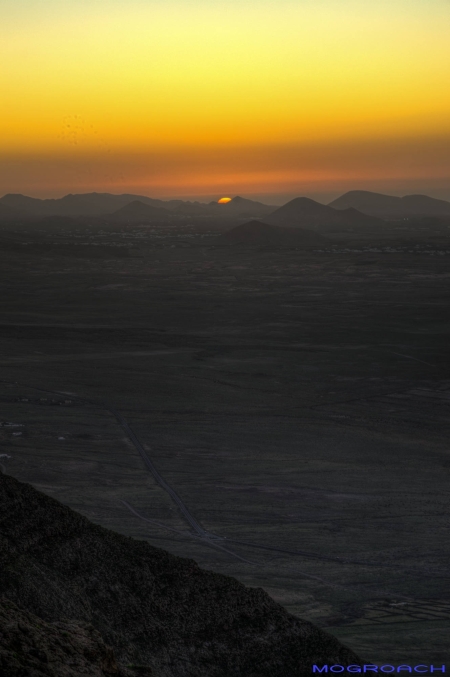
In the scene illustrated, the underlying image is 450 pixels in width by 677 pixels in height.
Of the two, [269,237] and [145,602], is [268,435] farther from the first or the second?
[269,237]

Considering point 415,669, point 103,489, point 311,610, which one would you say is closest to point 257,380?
point 103,489

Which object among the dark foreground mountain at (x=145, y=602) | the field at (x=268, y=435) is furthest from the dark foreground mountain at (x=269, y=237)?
the dark foreground mountain at (x=145, y=602)

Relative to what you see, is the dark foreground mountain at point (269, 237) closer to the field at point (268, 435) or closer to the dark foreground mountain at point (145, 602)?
the field at point (268, 435)

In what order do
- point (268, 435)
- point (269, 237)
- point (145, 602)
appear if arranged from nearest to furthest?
point (145, 602) < point (268, 435) < point (269, 237)

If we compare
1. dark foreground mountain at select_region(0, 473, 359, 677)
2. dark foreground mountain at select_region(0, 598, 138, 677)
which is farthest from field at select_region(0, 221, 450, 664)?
dark foreground mountain at select_region(0, 598, 138, 677)

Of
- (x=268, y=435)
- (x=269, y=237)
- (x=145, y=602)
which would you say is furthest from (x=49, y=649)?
(x=269, y=237)

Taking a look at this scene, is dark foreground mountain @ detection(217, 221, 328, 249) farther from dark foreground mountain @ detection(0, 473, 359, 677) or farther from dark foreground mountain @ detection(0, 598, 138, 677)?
dark foreground mountain @ detection(0, 598, 138, 677)
